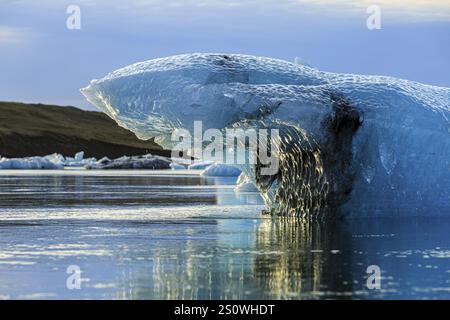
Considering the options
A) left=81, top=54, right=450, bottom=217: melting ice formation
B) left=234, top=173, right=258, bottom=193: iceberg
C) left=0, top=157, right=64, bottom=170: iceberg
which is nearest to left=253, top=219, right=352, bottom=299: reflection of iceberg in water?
left=81, top=54, right=450, bottom=217: melting ice formation

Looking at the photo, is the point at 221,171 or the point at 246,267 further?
the point at 221,171

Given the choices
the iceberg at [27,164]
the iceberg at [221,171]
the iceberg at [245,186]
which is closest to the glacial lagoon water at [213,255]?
the iceberg at [245,186]

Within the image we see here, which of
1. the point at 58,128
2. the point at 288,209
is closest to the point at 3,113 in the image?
the point at 58,128

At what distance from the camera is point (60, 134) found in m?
151

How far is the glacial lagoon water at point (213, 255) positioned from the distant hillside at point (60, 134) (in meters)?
117

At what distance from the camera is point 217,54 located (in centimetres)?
1719

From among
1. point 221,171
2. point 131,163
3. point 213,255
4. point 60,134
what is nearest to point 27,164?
point 131,163

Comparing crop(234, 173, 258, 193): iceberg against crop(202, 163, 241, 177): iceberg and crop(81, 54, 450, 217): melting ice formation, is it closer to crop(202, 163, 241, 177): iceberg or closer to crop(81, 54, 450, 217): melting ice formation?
crop(81, 54, 450, 217): melting ice formation

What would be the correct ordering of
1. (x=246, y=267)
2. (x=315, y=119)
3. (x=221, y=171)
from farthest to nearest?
(x=221, y=171) → (x=315, y=119) → (x=246, y=267)

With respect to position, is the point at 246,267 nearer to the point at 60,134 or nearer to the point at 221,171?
the point at 221,171

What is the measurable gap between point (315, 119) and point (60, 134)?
450ft

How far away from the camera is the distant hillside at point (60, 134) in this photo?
140m

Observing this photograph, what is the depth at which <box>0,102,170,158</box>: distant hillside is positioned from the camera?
140250mm
